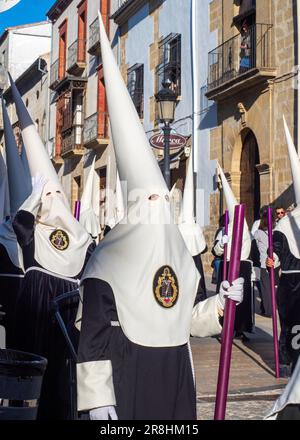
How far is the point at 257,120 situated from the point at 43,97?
21367 mm

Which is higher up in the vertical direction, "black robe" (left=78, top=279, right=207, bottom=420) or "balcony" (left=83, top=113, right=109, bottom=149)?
"balcony" (left=83, top=113, right=109, bottom=149)

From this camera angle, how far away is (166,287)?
3.43 meters

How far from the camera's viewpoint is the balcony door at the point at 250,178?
15.8m

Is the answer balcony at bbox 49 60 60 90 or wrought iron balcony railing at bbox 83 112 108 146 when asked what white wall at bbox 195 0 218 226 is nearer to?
wrought iron balcony railing at bbox 83 112 108 146

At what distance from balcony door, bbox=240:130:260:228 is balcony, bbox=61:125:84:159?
12.5 m

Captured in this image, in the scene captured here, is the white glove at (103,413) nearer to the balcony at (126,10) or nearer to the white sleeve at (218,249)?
the white sleeve at (218,249)

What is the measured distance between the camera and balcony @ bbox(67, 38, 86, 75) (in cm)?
2812

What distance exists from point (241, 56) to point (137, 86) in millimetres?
7065

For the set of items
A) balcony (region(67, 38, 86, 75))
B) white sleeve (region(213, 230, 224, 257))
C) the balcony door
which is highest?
balcony (region(67, 38, 86, 75))

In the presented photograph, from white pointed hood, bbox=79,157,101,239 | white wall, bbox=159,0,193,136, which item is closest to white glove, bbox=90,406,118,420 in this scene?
white pointed hood, bbox=79,157,101,239

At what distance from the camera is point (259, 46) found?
1473cm

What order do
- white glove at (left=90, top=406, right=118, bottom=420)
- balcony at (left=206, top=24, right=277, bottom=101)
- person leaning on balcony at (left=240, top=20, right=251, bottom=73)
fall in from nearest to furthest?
white glove at (left=90, top=406, right=118, bottom=420) < balcony at (left=206, top=24, right=277, bottom=101) < person leaning on balcony at (left=240, top=20, right=251, bottom=73)

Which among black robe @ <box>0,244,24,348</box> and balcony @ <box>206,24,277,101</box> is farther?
balcony @ <box>206,24,277,101</box>

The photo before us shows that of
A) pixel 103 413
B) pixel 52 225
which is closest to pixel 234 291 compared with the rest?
pixel 103 413
